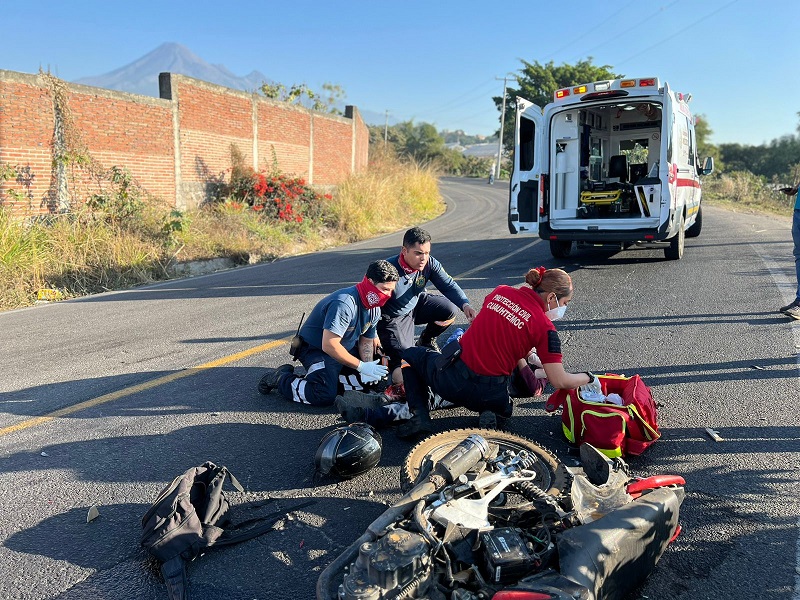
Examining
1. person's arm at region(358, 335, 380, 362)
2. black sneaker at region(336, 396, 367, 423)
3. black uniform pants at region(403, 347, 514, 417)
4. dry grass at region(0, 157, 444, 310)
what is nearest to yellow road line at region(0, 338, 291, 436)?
person's arm at region(358, 335, 380, 362)

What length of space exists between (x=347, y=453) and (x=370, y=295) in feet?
4.67

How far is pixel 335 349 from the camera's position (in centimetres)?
438

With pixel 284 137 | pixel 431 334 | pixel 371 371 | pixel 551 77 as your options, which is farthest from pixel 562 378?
pixel 551 77

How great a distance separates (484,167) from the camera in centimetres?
6506

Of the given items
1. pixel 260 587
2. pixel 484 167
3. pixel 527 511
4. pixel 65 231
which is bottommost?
pixel 260 587

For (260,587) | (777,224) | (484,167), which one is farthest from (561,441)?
(484,167)

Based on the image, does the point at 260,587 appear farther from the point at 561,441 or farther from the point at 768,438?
the point at 768,438

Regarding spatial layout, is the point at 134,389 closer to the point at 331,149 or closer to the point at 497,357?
the point at 497,357

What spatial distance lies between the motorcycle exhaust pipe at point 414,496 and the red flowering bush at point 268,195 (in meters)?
13.7

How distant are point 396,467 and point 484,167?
6388cm

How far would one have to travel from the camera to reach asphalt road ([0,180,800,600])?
2758 mm

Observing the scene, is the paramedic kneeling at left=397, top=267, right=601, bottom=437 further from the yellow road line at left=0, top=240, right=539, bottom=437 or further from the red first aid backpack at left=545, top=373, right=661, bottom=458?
the yellow road line at left=0, top=240, right=539, bottom=437

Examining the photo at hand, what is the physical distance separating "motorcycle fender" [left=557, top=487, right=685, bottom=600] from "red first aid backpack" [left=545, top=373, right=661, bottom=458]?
36.6 inches

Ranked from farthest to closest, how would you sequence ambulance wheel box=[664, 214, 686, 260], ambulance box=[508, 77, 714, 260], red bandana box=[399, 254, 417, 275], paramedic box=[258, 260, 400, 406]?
ambulance wheel box=[664, 214, 686, 260], ambulance box=[508, 77, 714, 260], red bandana box=[399, 254, 417, 275], paramedic box=[258, 260, 400, 406]
